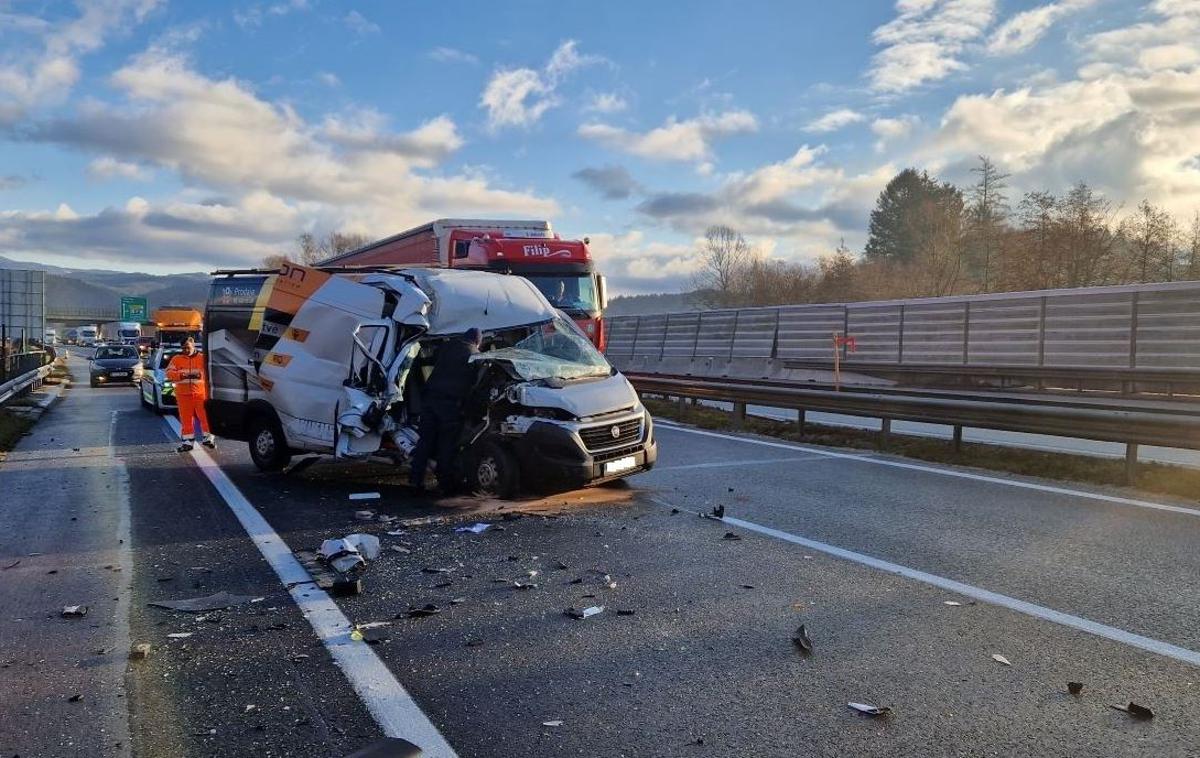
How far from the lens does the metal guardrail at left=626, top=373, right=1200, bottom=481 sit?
8773mm

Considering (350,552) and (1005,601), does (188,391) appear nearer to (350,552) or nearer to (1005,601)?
(350,552)

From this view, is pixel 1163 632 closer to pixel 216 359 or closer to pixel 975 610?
pixel 975 610

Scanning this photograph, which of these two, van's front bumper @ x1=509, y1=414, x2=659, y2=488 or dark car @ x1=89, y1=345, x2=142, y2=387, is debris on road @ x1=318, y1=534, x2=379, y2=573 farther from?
dark car @ x1=89, y1=345, x2=142, y2=387

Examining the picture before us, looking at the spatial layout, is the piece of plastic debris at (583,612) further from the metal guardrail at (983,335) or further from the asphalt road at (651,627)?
the metal guardrail at (983,335)

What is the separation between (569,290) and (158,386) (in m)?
9.16

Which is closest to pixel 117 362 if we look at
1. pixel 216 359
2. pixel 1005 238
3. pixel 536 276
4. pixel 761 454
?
pixel 536 276

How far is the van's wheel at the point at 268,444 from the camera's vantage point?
9680mm

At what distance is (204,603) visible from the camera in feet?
16.7

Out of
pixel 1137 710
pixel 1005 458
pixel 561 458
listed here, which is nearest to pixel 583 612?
pixel 1137 710

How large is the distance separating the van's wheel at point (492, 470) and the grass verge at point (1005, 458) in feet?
20.0

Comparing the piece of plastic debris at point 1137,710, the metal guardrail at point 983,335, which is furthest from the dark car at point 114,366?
the piece of plastic debris at point 1137,710

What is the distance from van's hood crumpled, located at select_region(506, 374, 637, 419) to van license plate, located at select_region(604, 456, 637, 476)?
0.49 metres

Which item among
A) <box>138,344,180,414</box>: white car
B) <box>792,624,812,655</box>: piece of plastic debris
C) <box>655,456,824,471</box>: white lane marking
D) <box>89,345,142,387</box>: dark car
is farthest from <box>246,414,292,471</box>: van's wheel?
<box>89,345,142,387</box>: dark car

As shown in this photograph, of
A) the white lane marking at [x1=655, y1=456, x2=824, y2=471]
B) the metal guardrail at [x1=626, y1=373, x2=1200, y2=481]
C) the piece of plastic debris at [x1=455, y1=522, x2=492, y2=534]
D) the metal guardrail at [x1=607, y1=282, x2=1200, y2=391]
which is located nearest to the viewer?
the piece of plastic debris at [x1=455, y1=522, x2=492, y2=534]
